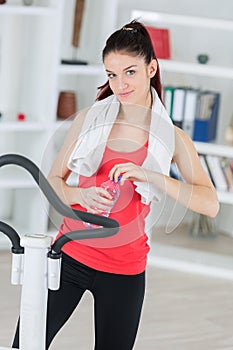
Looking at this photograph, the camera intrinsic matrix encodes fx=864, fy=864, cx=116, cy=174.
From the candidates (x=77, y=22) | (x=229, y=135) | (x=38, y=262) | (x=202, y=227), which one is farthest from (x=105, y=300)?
(x=202, y=227)

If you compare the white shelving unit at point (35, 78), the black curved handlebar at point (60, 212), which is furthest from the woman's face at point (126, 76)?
the white shelving unit at point (35, 78)

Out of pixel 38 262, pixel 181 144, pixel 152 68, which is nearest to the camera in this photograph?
pixel 38 262

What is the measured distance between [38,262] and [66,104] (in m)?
3.37

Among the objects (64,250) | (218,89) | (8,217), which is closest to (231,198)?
(218,89)

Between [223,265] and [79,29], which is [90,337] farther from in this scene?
[79,29]

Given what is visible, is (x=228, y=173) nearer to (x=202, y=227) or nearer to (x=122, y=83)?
(x=202, y=227)

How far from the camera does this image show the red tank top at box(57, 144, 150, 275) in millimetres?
1718

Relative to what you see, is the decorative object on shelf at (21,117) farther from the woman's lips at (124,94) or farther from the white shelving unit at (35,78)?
the woman's lips at (124,94)

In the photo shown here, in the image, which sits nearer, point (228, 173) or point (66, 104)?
point (228, 173)

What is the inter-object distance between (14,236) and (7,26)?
3364mm

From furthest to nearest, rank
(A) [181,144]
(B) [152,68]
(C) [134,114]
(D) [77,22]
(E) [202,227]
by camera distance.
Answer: (E) [202,227] < (D) [77,22] < (B) [152,68] < (A) [181,144] < (C) [134,114]

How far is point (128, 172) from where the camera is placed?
1713 mm

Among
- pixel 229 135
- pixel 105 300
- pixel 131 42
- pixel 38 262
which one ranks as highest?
pixel 131 42

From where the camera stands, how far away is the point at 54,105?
15.3 ft
